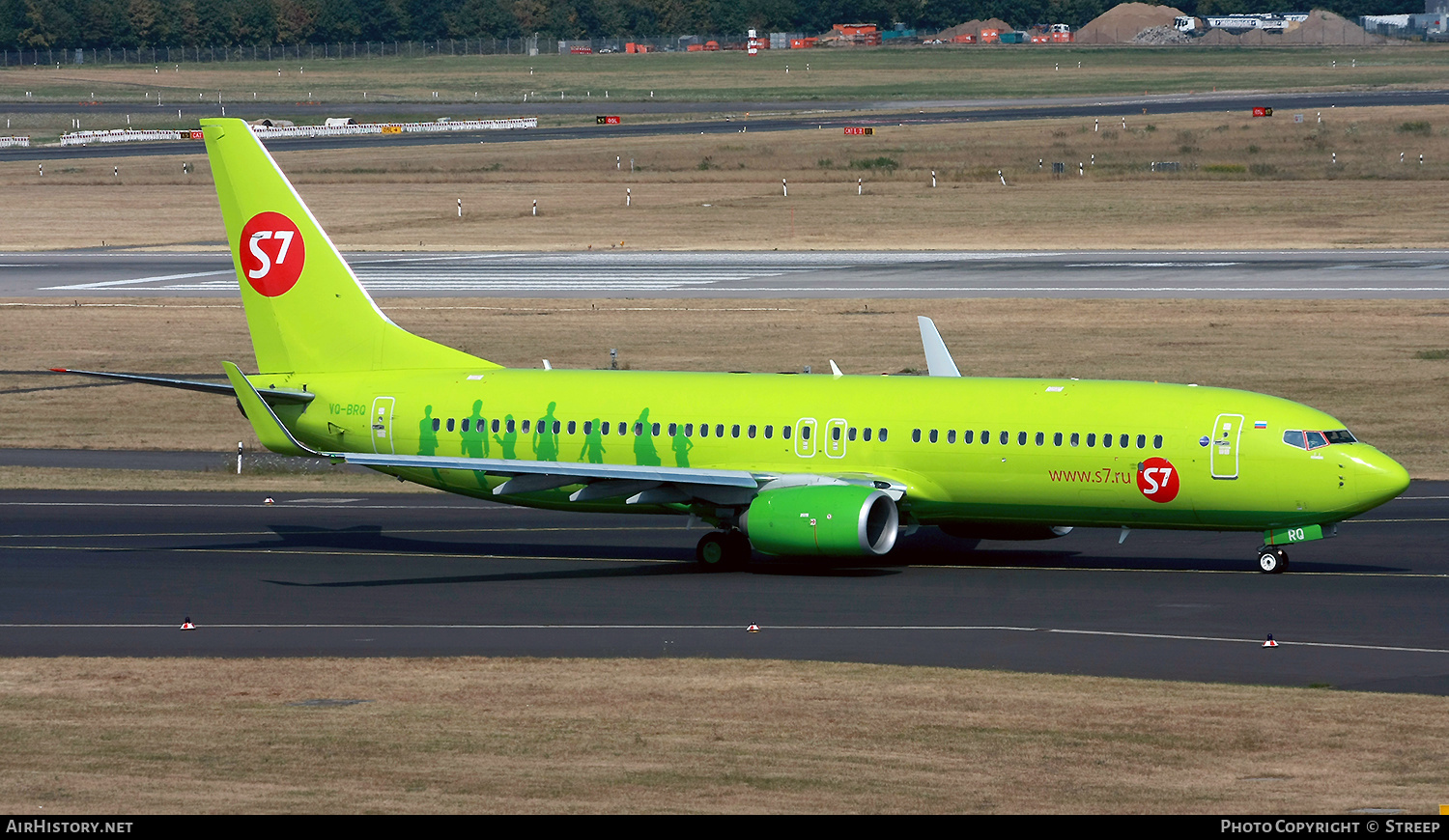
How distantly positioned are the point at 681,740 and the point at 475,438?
18187mm

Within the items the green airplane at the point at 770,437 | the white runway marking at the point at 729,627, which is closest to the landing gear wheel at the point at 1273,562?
the green airplane at the point at 770,437

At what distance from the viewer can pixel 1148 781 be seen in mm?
21609

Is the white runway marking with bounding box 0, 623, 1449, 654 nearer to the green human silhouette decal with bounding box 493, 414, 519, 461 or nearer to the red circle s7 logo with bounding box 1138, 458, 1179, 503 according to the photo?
the red circle s7 logo with bounding box 1138, 458, 1179, 503

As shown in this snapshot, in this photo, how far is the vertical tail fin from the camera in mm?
43094

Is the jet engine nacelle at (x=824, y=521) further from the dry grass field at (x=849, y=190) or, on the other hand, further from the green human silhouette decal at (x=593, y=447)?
the dry grass field at (x=849, y=190)

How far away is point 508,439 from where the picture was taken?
41156 mm

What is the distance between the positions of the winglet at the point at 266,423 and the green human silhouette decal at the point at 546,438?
4.82 meters

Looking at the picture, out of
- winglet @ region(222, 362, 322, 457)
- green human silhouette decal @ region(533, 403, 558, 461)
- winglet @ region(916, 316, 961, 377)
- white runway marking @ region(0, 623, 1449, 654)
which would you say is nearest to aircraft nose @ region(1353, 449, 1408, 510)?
white runway marking @ region(0, 623, 1449, 654)

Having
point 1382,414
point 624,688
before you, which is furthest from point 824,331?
point 624,688

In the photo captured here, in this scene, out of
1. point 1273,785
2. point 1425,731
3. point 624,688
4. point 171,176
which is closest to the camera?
point 1273,785

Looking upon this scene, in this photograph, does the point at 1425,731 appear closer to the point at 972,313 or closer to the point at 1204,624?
the point at 1204,624

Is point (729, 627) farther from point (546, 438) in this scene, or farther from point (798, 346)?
point (798, 346)

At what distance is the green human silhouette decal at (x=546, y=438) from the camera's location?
40812mm
